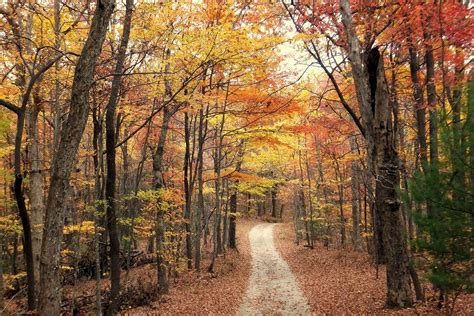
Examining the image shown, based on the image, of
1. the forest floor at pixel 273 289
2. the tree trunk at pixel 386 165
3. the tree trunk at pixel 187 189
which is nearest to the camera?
the tree trunk at pixel 386 165

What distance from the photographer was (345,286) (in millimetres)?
11773

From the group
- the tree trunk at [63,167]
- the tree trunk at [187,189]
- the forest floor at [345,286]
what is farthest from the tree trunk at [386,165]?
the tree trunk at [187,189]

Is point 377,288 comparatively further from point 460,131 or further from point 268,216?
point 268,216

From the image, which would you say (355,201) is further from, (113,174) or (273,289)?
(113,174)

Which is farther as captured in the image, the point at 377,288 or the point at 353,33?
the point at 377,288

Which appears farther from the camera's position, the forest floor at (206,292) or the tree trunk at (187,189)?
the tree trunk at (187,189)

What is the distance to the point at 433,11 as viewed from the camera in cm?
873

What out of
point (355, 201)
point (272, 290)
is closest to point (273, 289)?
point (272, 290)

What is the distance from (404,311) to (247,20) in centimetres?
924

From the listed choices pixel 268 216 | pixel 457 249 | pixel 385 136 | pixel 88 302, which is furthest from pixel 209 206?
pixel 457 249

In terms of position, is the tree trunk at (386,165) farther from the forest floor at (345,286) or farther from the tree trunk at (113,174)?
the tree trunk at (113,174)

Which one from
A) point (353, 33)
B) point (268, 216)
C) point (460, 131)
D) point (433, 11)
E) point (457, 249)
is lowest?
point (268, 216)

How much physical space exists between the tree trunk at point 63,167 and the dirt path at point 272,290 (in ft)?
19.8

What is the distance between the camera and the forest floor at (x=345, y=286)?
26.0ft
